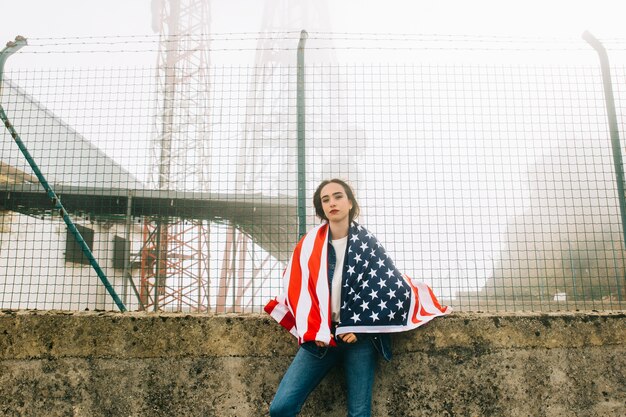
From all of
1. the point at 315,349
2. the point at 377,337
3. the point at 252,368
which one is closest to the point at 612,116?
the point at 377,337

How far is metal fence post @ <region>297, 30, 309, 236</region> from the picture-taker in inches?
150

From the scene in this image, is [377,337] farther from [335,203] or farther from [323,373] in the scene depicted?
[335,203]

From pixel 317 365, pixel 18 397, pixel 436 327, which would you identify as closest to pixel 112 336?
pixel 18 397

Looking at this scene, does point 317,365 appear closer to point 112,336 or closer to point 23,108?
point 112,336

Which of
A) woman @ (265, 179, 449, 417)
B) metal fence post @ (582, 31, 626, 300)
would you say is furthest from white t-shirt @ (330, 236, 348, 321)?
metal fence post @ (582, 31, 626, 300)

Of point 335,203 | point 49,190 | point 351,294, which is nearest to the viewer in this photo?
point 351,294

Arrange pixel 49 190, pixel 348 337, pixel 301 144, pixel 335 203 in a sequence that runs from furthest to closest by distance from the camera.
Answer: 1. pixel 301 144
2. pixel 49 190
3. pixel 335 203
4. pixel 348 337

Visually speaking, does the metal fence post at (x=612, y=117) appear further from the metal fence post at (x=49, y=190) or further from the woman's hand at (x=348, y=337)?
the metal fence post at (x=49, y=190)

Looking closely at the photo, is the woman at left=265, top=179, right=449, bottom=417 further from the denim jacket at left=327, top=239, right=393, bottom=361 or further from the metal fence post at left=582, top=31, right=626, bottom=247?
the metal fence post at left=582, top=31, right=626, bottom=247

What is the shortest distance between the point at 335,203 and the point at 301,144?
940 millimetres

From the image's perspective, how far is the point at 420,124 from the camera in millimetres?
4066

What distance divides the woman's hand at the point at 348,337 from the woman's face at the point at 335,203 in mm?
717

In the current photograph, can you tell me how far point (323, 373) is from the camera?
300 centimetres

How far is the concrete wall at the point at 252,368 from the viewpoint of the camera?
3.36 metres
